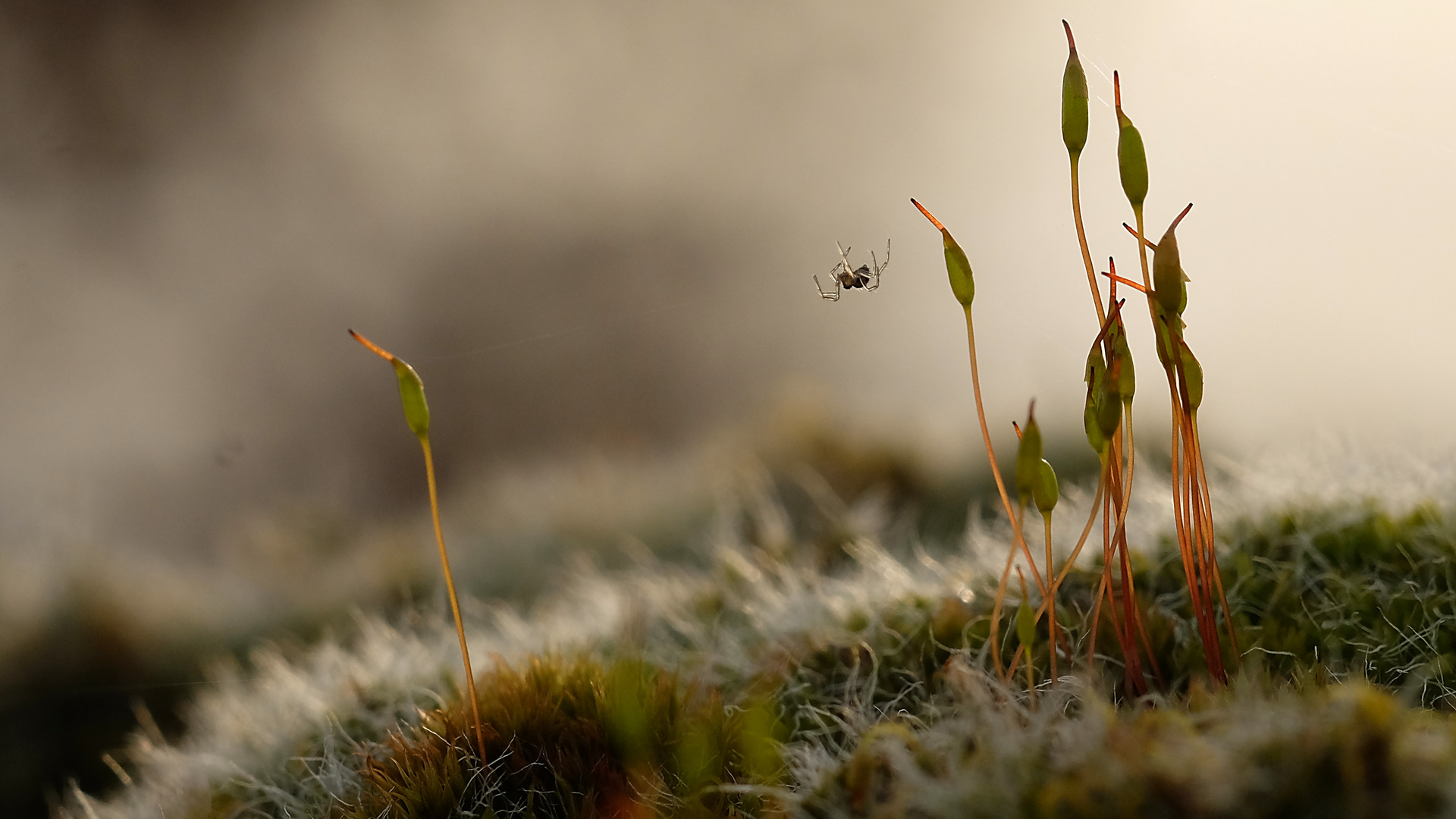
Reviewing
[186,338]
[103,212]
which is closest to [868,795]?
[186,338]

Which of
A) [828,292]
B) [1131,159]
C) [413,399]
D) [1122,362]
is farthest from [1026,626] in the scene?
[828,292]

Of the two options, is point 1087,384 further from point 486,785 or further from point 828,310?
point 828,310

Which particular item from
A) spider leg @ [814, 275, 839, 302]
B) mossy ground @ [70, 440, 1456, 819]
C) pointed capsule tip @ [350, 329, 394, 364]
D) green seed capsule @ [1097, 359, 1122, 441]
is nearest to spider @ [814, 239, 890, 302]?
spider leg @ [814, 275, 839, 302]

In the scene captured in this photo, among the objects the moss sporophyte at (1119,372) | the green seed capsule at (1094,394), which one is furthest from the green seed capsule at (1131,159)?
the green seed capsule at (1094,394)

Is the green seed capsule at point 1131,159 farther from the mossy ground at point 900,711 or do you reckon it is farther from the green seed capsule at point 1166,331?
the mossy ground at point 900,711

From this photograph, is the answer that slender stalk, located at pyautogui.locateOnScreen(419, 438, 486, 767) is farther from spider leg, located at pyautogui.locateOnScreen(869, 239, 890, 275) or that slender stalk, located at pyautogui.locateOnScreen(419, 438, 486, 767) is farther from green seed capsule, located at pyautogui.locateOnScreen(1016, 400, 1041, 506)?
spider leg, located at pyautogui.locateOnScreen(869, 239, 890, 275)

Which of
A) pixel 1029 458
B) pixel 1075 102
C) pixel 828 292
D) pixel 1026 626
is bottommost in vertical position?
pixel 1026 626

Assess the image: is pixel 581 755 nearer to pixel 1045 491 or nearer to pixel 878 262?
pixel 1045 491
